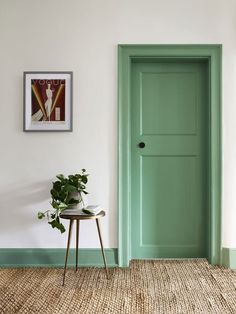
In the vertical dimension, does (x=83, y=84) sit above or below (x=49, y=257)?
above

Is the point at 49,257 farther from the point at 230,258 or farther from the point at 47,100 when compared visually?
the point at 230,258

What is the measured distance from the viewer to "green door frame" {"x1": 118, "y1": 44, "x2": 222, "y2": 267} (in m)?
3.03

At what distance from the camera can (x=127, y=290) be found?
2516 millimetres

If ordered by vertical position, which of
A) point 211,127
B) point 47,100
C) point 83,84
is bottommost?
point 211,127

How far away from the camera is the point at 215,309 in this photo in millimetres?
2229

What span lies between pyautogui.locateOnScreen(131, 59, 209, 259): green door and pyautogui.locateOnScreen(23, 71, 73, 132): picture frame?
0.60m

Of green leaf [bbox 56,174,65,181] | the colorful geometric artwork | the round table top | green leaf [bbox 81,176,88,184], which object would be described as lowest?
the round table top

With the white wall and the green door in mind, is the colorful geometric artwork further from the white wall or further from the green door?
the green door

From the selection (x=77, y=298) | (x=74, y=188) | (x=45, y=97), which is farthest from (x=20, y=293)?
(x=45, y=97)

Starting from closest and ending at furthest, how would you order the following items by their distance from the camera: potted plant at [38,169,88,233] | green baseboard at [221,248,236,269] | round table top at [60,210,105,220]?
1. round table top at [60,210,105,220]
2. potted plant at [38,169,88,233]
3. green baseboard at [221,248,236,269]

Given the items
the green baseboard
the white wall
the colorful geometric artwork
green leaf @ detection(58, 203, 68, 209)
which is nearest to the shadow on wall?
the white wall

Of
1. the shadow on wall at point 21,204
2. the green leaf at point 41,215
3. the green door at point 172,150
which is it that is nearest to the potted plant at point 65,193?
the green leaf at point 41,215

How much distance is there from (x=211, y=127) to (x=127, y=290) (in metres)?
1.50

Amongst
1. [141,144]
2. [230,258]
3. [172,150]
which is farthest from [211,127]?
[230,258]
